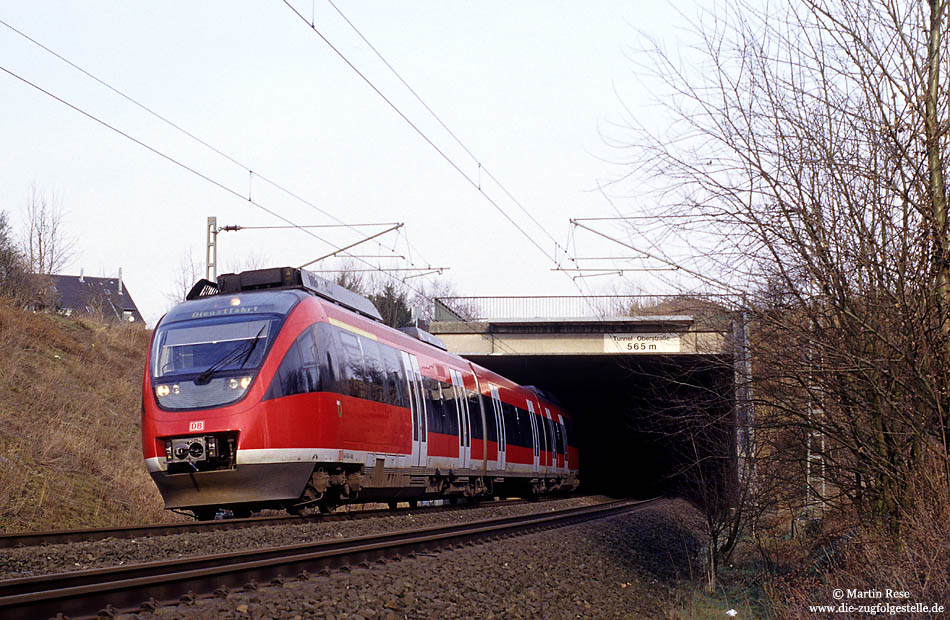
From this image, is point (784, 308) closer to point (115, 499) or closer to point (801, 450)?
point (801, 450)

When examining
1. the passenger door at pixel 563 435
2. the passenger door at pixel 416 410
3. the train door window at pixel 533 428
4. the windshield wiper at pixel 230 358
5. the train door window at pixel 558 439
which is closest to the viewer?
the windshield wiper at pixel 230 358

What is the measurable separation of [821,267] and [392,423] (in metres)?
7.83

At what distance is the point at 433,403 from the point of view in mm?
17453

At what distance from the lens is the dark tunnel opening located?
1572cm

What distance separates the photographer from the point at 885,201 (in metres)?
8.81

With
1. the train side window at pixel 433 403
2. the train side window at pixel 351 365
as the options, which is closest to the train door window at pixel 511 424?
the train side window at pixel 433 403

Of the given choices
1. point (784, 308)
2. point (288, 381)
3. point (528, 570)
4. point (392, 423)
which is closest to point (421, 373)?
point (392, 423)

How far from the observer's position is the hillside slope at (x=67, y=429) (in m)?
14.9

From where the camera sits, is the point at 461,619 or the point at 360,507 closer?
the point at 461,619

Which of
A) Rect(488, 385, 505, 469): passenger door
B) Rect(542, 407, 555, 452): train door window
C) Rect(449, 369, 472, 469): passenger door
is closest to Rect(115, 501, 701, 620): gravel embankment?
Rect(449, 369, 472, 469): passenger door

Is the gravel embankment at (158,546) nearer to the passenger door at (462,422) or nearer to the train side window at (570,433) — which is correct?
the passenger door at (462,422)

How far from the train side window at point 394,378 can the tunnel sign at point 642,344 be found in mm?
14518

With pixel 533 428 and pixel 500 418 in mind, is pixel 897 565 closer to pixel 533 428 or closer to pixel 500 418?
pixel 500 418

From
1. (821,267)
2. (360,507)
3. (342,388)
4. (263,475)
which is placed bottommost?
(360,507)
